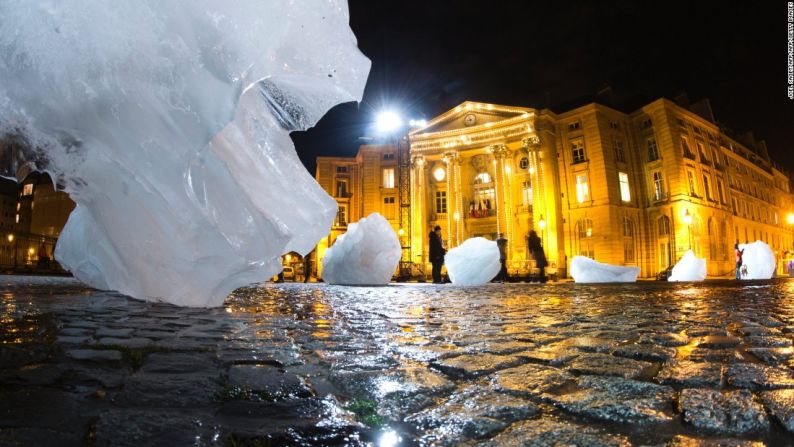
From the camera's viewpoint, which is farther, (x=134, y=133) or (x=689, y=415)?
(x=134, y=133)

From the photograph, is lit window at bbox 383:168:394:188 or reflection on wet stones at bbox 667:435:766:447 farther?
lit window at bbox 383:168:394:188

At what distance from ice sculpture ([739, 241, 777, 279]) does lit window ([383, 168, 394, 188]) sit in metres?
A: 32.8

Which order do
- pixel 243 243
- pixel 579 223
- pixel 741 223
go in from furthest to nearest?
pixel 741 223 < pixel 579 223 < pixel 243 243

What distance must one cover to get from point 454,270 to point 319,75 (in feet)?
40.7

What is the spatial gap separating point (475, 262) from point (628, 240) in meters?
28.3

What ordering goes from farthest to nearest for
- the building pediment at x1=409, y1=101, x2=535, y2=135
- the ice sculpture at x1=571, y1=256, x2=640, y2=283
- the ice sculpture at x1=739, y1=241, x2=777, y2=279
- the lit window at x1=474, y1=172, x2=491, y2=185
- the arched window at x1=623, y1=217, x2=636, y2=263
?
the lit window at x1=474, y1=172, x2=491, y2=185 → the building pediment at x1=409, y1=101, x2=535, y2=135 → the arched window at x1=623, y1=217, x2=636, y2=263 → the ice sculpture at x1=739, y1=241, x2=777, y2=279 → the ice sculpture at x1=571, y1=256, x2=640, y2=283

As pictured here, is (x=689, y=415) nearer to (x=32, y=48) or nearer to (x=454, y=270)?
(x=32, y=48)

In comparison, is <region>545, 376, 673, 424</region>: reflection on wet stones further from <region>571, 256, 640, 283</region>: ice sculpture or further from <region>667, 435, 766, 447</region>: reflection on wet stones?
<region>571, 256, 640, 283</region>: ice sculpture

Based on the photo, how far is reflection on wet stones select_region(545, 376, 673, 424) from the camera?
45.5 inches

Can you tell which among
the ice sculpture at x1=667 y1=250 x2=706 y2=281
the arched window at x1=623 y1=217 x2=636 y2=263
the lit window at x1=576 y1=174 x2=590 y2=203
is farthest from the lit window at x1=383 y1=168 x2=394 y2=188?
the ice sculpture at x1=667 y1=250 x2=706 y2=281

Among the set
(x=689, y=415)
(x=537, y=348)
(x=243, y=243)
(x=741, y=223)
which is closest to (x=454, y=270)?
(x=243, y=243)

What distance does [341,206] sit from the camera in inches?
1855

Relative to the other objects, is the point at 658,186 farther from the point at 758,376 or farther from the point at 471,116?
the point at 758,376

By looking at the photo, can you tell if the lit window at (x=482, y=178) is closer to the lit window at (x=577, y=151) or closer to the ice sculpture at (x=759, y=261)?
the lit window at (x=577, y=151)
